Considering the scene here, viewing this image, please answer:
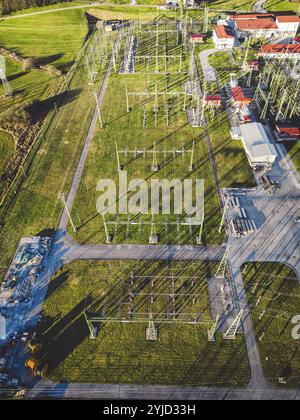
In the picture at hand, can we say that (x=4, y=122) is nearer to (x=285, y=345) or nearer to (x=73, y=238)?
(x=73, y=238)

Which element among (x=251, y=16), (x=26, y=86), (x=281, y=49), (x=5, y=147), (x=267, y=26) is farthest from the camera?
(x=251, y=16)

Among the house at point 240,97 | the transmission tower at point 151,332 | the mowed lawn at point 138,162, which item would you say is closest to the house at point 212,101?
the house at point 240,97

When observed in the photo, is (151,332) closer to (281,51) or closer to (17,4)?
(281,51)

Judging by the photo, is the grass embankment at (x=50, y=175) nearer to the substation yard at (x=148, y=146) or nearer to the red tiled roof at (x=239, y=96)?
the substation yard at (x=148, y=146)

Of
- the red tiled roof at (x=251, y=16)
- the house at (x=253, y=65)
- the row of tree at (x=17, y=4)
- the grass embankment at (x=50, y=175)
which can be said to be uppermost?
the row of tree at (x=17, y=4)

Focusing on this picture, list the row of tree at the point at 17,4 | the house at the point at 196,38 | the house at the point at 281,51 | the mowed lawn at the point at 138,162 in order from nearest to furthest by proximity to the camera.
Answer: the mowed lawn at the point at 138,162
the house at the point at 281,51
the house at the point at 196,38
the row of tree at the point at 17,4

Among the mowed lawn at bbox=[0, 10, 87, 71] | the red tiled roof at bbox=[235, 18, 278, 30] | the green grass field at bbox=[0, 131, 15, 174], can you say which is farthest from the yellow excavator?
the red tiled roof at bbox=[235, 18, 278, 30]

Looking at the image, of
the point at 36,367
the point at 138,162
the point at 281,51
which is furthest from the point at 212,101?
the point at 36,367
